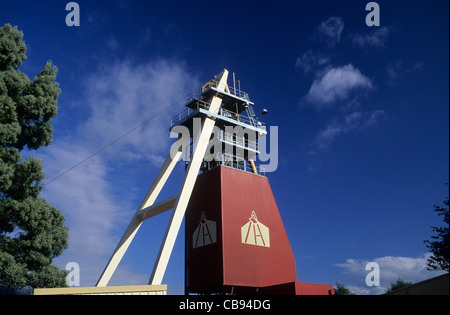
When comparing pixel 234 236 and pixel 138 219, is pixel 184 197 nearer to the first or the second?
pixel 234 236

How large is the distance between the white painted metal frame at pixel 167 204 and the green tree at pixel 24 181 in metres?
5.62

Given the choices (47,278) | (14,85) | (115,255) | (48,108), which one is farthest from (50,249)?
(14,85)

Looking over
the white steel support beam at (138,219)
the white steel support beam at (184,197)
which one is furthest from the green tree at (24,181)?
the white steel support beam at (184,197)

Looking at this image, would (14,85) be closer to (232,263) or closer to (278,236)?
(232,263)

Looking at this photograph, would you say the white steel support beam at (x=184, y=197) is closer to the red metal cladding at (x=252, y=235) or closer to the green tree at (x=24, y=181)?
the red metal cladding at (x=252, y=235)

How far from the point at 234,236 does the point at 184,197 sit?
4.89 metres

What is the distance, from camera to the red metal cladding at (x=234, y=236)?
27156 mm

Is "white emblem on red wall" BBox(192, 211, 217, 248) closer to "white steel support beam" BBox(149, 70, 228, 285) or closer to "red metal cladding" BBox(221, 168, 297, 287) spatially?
"red metal cladding" BBox(221, 168, 297, 287)

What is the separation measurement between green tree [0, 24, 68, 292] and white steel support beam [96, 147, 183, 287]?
4.14m

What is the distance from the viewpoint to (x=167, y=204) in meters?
29.0

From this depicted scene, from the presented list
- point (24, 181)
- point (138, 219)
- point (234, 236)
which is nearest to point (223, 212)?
point (234, 236)

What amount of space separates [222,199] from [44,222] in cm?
1236

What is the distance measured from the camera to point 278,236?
31.2 metres
